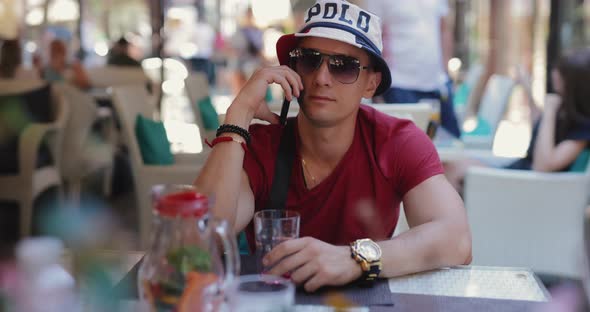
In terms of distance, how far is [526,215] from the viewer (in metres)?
3.21

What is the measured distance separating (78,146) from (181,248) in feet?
15.7

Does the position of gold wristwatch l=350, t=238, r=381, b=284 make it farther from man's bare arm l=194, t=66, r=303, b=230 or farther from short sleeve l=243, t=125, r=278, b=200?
short sleeve l=243, t=125, r=278, b=200

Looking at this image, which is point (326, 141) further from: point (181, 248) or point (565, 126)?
point (565, 126)

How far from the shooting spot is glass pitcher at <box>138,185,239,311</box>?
3.69 ft

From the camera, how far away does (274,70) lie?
2.08 m

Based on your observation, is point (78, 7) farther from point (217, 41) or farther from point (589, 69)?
point (589, 69)

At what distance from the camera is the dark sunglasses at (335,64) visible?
2018 millimetres

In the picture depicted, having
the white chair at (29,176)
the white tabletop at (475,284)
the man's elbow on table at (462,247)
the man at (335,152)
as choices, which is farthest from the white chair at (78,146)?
the white tabletop at (475,284)

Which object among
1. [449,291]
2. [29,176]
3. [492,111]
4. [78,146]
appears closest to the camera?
[449,291]

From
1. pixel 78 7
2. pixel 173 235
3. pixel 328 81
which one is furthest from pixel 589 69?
pixel 78 7

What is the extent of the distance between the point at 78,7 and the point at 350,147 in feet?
40.4

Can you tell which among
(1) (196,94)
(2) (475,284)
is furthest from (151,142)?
(2) (475,284)

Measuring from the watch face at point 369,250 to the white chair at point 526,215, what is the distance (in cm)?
160

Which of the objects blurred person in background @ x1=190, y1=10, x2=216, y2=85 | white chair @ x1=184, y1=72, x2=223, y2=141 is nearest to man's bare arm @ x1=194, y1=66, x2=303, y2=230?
white chair @ x1=184, y1=72, x2=223, y2=141
